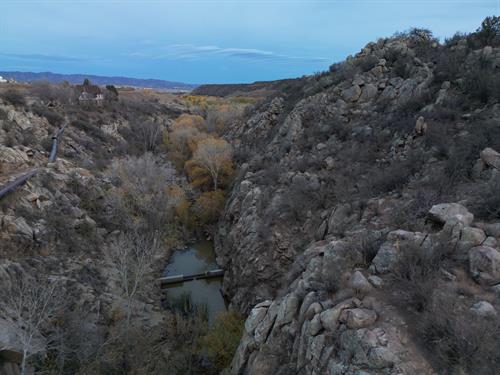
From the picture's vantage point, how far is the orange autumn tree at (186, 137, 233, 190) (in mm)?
27141

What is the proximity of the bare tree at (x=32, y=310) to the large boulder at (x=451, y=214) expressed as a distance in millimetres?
11189

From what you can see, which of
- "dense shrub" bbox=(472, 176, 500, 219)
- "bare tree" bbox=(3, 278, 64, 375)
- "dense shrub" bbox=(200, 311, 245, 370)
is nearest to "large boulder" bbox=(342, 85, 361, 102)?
"dense shrub" bbox=(472, 176, 500, 219)

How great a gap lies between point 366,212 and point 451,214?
139 inches

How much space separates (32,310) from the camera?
34.2ft

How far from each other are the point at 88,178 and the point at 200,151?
9.00 m

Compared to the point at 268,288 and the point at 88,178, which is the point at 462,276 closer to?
the point at 268,288

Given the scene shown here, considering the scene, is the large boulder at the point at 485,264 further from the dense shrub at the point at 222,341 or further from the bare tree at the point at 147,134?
the bare tree at the point at 147,134

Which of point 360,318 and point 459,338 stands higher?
point 459,338

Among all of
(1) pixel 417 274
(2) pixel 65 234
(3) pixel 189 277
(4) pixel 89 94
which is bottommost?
(3) pixel 189 277

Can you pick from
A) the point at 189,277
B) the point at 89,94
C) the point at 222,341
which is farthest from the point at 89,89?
the point at 222,341

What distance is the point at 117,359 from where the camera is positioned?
1021 cm

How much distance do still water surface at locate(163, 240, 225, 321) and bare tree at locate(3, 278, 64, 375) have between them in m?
7.02

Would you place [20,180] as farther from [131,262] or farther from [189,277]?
[189,277]

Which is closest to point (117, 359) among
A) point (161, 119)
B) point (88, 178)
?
point (88, 178)
